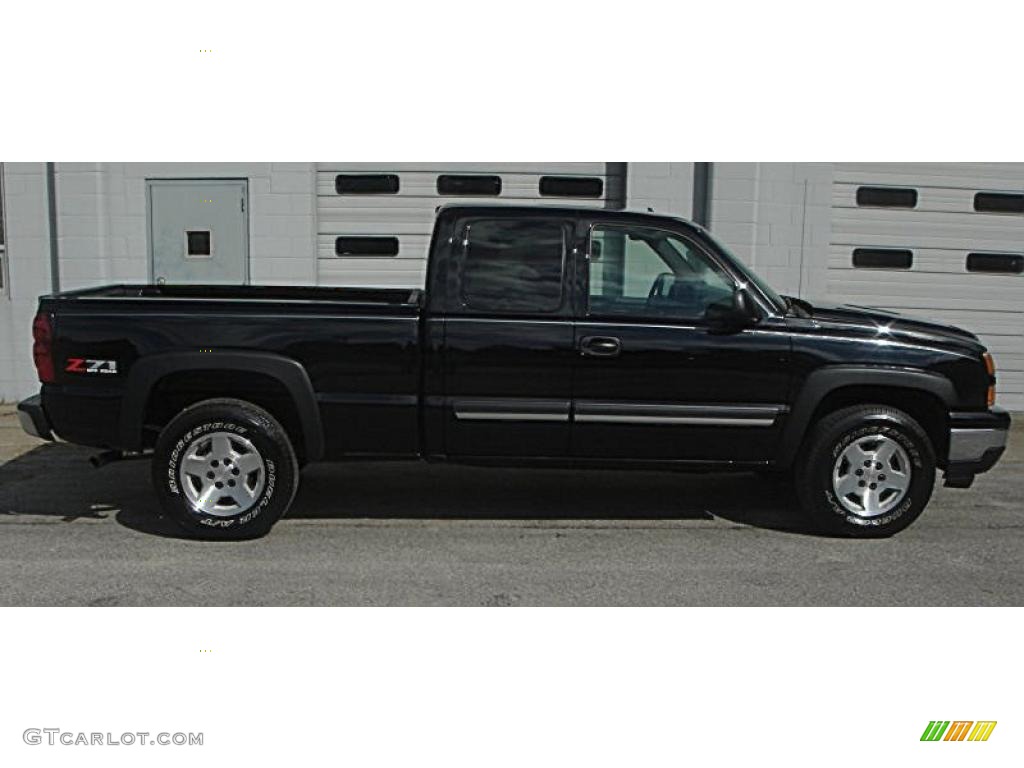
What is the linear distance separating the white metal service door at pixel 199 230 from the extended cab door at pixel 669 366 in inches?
211

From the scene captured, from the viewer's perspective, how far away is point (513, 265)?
5.02m

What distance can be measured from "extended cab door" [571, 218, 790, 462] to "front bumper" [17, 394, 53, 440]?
122 inches

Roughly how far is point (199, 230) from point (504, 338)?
18.3 feet

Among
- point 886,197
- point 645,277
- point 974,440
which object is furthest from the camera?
point 886,197

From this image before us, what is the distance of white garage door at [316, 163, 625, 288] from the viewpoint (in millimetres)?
9133

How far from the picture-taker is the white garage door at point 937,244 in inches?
364

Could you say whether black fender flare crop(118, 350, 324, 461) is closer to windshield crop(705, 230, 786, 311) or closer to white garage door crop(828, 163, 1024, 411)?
windshield crop(705, 230, 786, 311)

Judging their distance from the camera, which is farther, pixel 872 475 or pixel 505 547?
pixel 872 475

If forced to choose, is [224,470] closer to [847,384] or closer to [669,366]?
[669,366]

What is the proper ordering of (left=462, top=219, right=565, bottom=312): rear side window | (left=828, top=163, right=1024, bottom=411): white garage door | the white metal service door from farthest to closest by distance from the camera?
(left=828, top=163, right=1024, bottom=411): white garage door < the white metal service door < (left=462, top=219, right=565, bottom=312): rear side window

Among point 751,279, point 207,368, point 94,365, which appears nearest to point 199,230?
point 94,365

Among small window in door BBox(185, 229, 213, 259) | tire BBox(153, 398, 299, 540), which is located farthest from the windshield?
small window in door BBox(185, 229, 213, 259)

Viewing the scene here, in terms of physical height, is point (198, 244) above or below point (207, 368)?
above

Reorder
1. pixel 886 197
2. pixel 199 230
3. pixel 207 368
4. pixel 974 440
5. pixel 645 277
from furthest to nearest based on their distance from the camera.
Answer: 1. pixel 886 197
2. pixel 199 230
3. pixel 645 277
4. pixel 974 440
5. pixel 207 368
